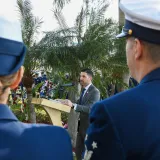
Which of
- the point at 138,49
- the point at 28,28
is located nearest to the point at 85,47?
the point at 28,28

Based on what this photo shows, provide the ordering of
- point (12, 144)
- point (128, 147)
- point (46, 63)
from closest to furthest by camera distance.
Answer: point (12, 144)
point (128, 147)
point (46, 63)

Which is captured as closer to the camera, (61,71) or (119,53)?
(61,71)

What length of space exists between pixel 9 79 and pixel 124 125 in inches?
19.9

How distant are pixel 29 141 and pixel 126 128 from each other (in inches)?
16.4

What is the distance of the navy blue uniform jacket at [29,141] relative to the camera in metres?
1.25

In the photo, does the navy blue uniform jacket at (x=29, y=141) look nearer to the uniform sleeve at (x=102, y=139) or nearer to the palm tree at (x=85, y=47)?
the uniform sleeve at (x=102, y=139)

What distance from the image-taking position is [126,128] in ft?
5.01

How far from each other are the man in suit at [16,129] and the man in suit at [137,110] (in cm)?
23

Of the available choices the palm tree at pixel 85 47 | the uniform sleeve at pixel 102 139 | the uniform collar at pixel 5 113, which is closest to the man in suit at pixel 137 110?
the uniform sleeve at pixel 102 139

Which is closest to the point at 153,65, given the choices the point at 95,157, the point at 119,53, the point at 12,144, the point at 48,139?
the point at 95,157

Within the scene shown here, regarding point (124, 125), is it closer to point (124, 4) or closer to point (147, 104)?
point (147, 104)

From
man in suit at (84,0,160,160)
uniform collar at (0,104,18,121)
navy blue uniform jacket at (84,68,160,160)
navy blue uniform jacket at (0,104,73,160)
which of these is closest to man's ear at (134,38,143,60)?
man in suit at (84,0,160,160)

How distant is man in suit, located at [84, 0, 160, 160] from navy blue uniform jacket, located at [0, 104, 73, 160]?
0.21m

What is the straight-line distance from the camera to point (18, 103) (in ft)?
38.1
